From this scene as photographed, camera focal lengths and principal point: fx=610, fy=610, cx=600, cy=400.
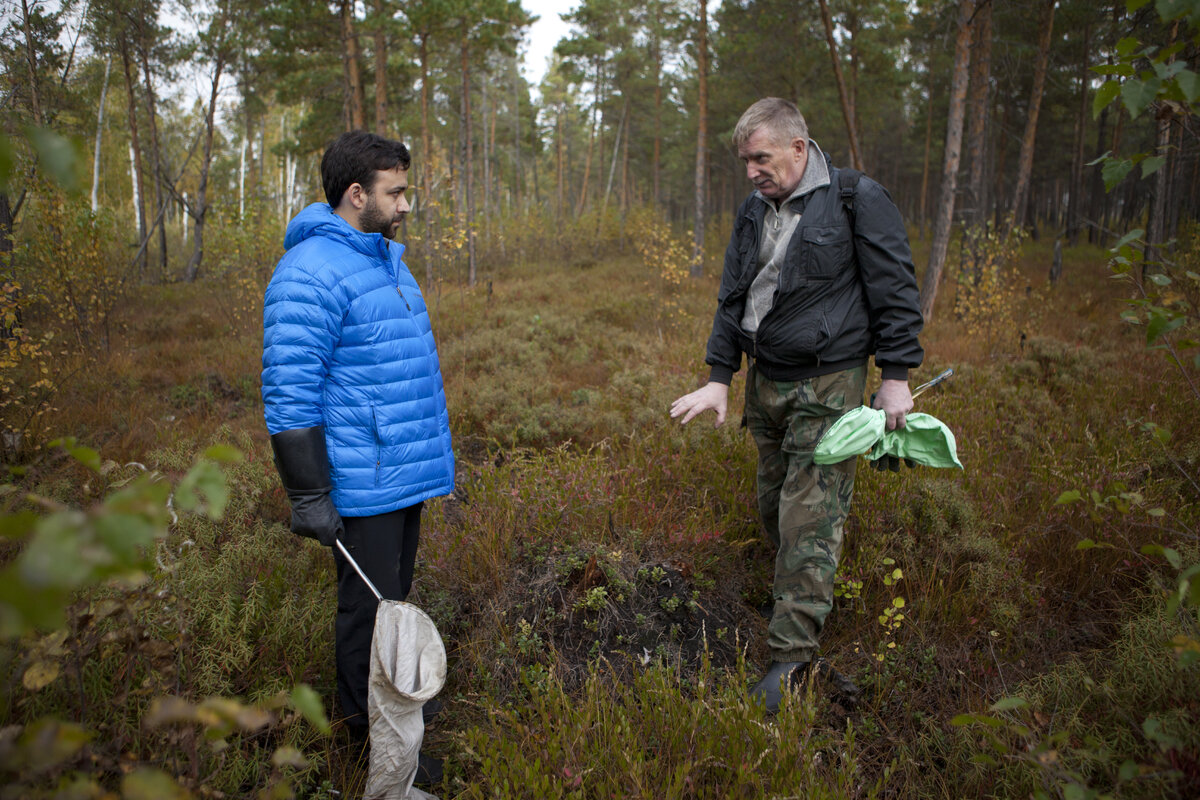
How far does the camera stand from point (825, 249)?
2617 mm

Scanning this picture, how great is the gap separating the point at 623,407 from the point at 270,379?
152 inches

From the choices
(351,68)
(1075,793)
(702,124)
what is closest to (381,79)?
(351,68)

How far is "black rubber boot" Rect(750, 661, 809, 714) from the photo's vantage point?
249cm

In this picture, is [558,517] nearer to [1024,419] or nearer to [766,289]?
[766,289]

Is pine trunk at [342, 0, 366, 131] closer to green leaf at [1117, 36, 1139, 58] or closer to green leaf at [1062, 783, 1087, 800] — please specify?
green leaf at [1117, 36, 1139, 58]

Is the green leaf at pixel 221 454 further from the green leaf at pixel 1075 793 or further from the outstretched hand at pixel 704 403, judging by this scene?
the outstretched hand at pixel 704 403

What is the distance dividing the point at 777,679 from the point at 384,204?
2.50m

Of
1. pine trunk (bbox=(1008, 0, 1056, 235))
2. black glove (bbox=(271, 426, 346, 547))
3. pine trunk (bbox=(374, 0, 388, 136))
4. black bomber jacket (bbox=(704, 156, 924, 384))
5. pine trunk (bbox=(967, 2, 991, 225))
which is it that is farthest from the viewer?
pine trunk (bbox=(1008, 0, 1056, 235))

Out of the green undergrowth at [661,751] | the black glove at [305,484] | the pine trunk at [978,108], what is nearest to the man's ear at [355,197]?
the black glove at [305,484]

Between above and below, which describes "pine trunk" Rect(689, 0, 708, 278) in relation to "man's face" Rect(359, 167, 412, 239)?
above

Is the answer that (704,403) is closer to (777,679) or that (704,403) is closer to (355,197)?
(777,679)

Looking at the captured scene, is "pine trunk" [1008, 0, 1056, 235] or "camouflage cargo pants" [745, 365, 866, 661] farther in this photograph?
"pine trunk" [1008, 0, 1056, 235]

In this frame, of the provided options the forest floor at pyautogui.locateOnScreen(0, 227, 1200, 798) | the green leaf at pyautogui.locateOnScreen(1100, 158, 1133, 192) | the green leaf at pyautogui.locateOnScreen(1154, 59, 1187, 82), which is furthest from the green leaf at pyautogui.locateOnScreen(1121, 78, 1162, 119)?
the forest floor at pyautogui.locateOnScreen(0, 227, 1200, 798)

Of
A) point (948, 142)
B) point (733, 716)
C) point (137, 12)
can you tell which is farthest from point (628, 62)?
point (733, 716)
